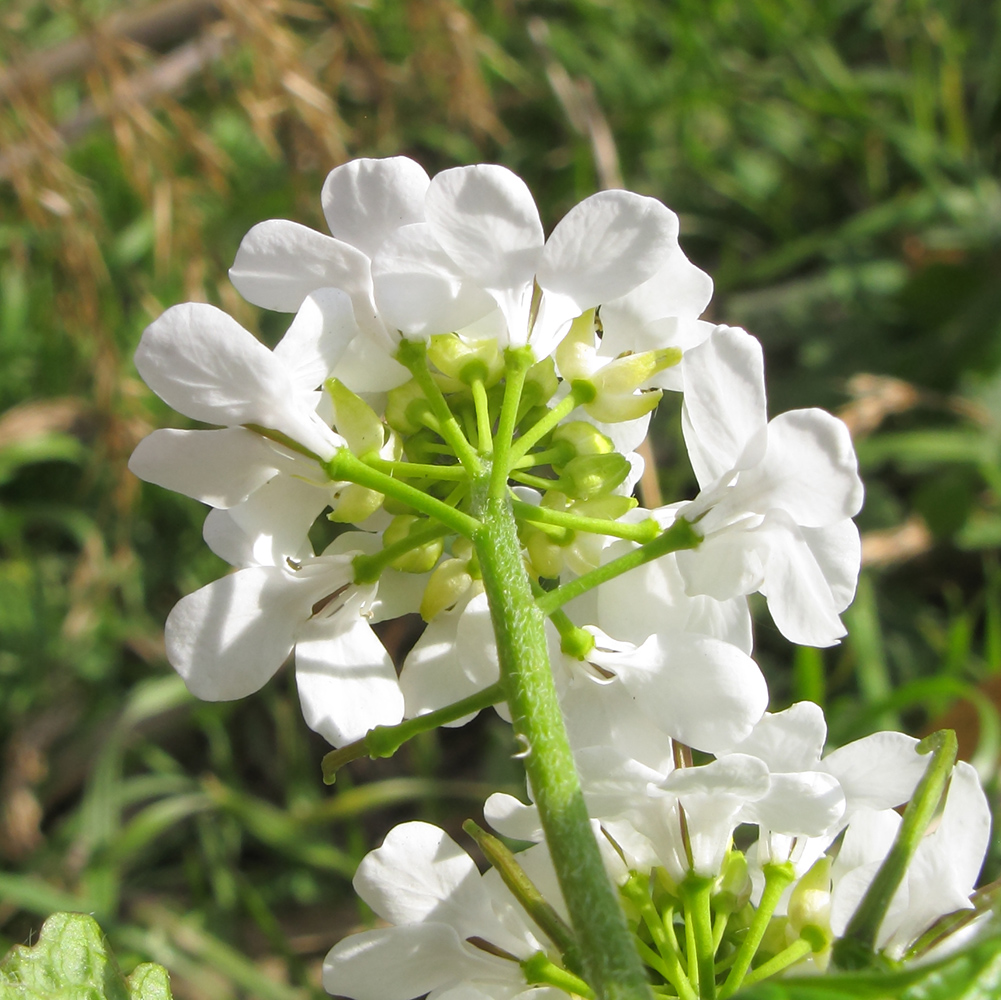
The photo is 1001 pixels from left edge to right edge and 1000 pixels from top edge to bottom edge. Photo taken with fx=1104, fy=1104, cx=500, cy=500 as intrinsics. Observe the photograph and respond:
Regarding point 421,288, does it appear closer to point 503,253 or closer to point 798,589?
point 503,253

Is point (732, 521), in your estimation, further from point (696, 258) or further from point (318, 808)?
point (696, 258)

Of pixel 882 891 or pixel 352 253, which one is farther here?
pixel 352 253

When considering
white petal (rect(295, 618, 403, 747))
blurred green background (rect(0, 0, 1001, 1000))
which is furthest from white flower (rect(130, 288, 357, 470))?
blurred green background (rect(0, 0, 1001, 1000))

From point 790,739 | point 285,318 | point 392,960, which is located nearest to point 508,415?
point 790,739

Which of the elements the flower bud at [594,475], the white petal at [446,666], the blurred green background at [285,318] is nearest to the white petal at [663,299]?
the flower bud at [594,475]

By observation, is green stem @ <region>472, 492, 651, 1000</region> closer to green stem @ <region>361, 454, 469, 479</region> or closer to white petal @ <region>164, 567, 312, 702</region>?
green stem @ <region>361, 454, 469, 479</region>

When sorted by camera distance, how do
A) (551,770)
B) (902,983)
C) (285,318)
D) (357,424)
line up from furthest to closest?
1. (285,318)
2. (357,424)
3. (551,770)
4. (902,983)
